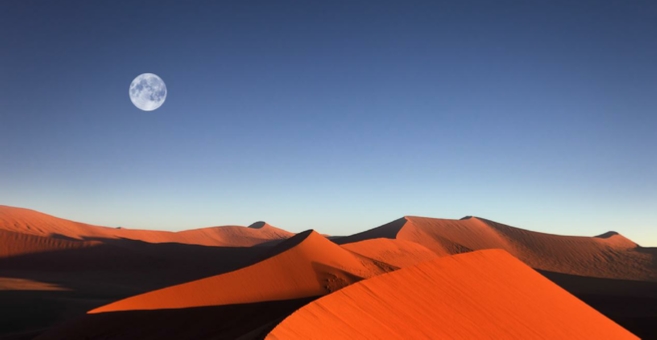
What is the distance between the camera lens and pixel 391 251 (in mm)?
27562

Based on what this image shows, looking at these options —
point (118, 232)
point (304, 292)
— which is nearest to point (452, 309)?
point (304, 292)

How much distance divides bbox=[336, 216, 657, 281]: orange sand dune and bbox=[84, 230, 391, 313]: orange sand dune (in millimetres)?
22096

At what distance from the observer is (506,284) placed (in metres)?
9.07

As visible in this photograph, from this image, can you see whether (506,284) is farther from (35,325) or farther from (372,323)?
(35,325)

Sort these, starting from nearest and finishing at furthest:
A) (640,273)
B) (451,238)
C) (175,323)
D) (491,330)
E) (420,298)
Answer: (491,330), (420,298), (175,323), (640,273), (451,238)

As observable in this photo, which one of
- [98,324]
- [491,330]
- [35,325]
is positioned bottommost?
[35,325]

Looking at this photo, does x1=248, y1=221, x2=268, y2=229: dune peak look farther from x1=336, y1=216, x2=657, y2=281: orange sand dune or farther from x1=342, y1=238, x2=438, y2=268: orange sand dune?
x1=342, y1=238, x2=438, y2=268: orange sand dune

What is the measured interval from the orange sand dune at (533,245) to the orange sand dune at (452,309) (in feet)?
96.7

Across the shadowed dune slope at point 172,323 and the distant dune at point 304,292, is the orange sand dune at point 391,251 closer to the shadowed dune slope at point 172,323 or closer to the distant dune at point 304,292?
the distant dune at point 304,292

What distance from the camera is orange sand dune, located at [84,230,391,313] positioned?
11.9 m

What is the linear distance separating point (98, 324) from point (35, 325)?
23.5 ft

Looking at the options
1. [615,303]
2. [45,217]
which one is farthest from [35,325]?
[45,217]

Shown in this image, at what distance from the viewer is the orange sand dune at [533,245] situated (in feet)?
131

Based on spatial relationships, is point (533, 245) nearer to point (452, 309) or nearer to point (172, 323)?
point (452, 309)
